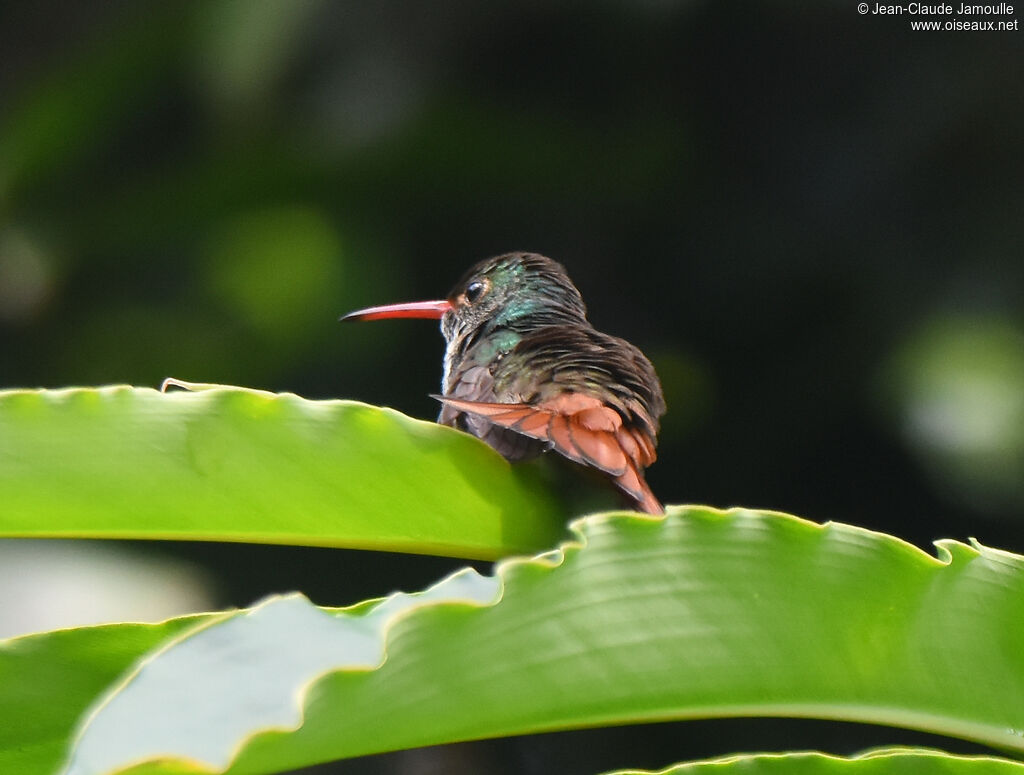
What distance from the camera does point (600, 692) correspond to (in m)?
0.85

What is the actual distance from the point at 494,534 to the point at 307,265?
388cm

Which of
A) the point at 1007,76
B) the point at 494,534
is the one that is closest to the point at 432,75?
A: the point at 1007,76

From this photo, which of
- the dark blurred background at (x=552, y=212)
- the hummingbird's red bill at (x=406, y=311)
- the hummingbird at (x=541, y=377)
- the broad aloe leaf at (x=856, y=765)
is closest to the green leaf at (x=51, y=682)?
the broad aloe leaf at (x=856, y=765)

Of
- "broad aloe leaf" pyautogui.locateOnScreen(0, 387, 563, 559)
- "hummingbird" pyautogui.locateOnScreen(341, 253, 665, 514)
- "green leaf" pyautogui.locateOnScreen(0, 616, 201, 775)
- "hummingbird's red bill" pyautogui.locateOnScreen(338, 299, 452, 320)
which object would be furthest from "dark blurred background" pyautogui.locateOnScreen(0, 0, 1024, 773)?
"green leaf" pyautogui.locateOnScreen(0, 616, 201, 775)

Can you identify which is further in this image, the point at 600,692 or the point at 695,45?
the point at 695,45

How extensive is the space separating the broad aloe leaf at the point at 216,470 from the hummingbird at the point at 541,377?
50 cm

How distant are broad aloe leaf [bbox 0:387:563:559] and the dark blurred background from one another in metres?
3.08

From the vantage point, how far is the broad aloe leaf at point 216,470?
1.05m

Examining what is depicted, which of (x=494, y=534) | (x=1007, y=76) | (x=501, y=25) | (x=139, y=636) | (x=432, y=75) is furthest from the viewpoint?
(x=501, y=25)

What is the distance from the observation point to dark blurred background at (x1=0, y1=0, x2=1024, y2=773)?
4.43 metres

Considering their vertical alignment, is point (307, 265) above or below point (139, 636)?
above

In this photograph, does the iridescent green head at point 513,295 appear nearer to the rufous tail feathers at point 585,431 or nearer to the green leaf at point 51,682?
the rufous tail feathers at point 585,431

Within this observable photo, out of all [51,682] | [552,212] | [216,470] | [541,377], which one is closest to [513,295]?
[541,377]

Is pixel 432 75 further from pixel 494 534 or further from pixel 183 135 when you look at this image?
pixel 494 534
